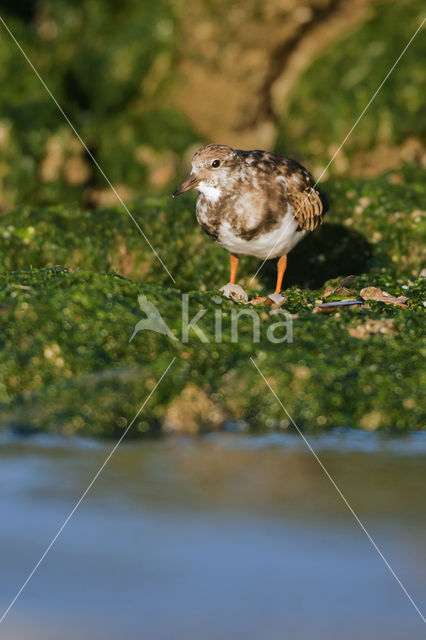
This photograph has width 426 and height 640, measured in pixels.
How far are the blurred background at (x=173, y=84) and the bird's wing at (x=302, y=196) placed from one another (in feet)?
19.1

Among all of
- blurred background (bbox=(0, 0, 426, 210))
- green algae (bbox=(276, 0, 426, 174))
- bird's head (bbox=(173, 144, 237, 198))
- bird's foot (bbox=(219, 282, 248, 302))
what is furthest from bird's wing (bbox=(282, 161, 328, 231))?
blurred background (bbox=(0, 0, 426, 210))

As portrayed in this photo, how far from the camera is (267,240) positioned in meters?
8.34

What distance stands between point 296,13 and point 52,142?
4.77 m

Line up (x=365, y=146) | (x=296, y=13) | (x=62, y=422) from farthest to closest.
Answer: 1. (x=296, y=13)
2. (x=365, y=146)
3. (x=62, y=422)

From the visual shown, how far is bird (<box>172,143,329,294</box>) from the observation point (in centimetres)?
822

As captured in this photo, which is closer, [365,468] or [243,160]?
[365,468]

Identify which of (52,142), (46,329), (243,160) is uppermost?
(243,160)

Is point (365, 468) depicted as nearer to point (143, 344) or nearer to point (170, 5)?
point (143, 344)

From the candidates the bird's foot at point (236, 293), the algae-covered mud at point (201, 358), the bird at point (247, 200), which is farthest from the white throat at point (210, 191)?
the algae-covered mud at point (201, 358)

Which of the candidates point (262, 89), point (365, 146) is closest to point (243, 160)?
point (365, 146)

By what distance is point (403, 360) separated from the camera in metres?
6.76

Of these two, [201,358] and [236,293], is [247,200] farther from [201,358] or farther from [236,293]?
[201,358]

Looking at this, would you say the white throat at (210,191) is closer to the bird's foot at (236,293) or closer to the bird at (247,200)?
the bird at (247,200)

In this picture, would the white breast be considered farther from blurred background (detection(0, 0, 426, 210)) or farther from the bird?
blurred background (detection(0, 0, 426, 210))
